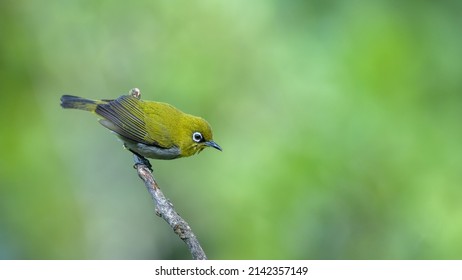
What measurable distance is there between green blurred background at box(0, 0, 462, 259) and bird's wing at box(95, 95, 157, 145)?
1.86 m

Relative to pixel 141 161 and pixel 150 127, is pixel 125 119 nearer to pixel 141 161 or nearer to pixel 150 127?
pixel 150 127

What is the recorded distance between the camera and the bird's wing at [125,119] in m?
5.89

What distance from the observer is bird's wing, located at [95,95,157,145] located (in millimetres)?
5891

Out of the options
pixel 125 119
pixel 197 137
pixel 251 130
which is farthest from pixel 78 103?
pixel 251 130

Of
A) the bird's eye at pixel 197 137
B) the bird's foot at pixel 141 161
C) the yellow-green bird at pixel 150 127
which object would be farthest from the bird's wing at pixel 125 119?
the bird's eye at pixel 197 137

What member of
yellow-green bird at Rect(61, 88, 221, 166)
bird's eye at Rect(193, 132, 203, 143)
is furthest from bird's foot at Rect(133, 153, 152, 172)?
bird's eye at Rect(193, 132, 203, 143)

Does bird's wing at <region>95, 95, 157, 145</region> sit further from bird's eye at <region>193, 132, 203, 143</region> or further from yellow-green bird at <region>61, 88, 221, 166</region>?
bird's eye at <region>193, 132, 203, 143</region>

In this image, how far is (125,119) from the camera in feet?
19.4

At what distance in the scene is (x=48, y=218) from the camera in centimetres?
837

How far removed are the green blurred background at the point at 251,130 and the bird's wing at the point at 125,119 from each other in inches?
73.3

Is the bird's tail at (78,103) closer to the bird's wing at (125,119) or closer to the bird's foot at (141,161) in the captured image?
the bird's wing at (125,119)

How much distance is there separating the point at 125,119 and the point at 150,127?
0.66ft
